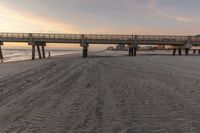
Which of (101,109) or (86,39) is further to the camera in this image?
(86,39)

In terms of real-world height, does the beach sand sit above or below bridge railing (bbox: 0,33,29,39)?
below

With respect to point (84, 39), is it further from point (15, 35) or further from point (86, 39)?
point (15, 35)

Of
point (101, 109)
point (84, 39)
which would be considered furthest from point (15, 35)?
point (101, 109)

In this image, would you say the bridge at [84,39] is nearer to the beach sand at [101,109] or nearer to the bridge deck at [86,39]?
the bridge deck at [86,39]

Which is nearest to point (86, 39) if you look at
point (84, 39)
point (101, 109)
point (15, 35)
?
point (84, 39)

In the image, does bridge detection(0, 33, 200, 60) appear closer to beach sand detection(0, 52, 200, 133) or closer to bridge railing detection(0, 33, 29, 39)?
bridge railing detection(0, 33, 29, 39)

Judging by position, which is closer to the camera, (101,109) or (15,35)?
(101,109)

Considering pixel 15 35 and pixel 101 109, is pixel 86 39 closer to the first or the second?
pixel 15 35

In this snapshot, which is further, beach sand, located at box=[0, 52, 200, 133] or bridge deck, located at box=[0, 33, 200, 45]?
bridge deck, located at box=[0, 33, 200, 45]

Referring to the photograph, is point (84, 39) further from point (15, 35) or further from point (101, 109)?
point (101, 109)

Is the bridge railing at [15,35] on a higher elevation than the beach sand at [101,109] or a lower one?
higher

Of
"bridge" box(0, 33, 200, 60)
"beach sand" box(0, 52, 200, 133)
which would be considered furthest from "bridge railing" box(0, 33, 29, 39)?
"beach sand" box(0, 52, 200, 133)

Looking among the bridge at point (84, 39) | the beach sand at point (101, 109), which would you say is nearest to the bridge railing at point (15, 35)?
the bridge at point (84, 39)

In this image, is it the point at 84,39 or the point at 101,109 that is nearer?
the point at 101,109
